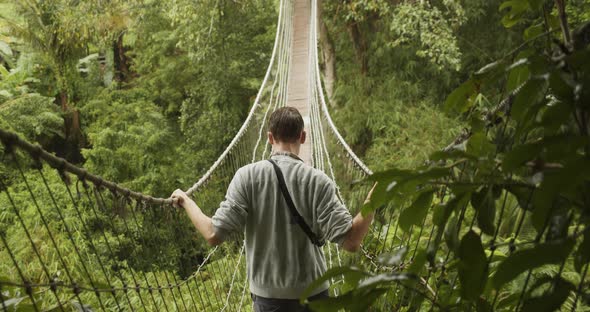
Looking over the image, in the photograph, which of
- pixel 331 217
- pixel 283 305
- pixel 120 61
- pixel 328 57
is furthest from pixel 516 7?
pixel 120 61

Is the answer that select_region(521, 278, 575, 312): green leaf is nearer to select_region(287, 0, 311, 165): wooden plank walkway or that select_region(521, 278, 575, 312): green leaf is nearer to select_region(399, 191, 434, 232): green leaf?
select_region(399, 191, 434, 232): green leaf

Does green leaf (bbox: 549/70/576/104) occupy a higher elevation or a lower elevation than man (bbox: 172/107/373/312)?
higher

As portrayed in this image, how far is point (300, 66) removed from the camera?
472 cm

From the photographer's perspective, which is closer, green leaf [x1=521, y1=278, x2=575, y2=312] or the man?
green leaf [x1=521, y1=278, x2=575, y2=312]

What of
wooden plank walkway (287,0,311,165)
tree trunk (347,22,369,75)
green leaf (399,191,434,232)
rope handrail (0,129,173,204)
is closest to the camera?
green leaf (399,191,434,232)

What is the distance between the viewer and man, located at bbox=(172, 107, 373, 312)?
1004 millimetres

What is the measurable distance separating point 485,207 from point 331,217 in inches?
24.1

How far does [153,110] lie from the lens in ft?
21.5

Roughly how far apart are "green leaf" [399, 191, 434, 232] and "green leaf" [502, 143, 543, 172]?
0.09m

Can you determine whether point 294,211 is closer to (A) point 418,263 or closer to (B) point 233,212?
(B) point 233,212

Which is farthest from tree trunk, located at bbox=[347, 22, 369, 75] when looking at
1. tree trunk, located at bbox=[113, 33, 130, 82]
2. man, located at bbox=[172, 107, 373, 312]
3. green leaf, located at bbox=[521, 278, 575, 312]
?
green leaf, located at bbox=[521, 278, 575, 312]

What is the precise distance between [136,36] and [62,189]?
8.06ft

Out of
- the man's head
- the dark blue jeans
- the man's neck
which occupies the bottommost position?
the dark blue jeans

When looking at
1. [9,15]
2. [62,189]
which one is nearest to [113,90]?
[9,15]
